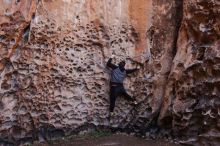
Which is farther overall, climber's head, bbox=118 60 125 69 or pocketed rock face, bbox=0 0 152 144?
climber's head, bbox=118 60 125 69

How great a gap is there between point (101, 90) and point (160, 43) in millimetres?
1628

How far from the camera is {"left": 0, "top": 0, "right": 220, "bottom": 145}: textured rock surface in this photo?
7441mm

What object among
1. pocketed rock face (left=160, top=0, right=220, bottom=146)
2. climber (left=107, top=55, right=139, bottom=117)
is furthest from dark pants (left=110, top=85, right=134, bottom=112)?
pocketed rock face (left=160, top=0, right=220, bottom=146)

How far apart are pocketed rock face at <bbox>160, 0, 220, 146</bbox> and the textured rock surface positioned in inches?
0.7

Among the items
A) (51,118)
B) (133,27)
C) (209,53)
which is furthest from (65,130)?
(209,53)

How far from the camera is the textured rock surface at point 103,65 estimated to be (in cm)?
744

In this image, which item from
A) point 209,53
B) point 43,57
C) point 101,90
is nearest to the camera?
point 209,53

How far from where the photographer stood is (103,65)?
27.5 feet

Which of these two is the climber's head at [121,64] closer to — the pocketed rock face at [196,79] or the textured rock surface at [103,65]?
the textured rock surface at [103,65]

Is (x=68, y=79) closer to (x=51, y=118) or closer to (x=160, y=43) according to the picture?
(x=51, y=118)

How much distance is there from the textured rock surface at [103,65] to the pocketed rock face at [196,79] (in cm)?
2

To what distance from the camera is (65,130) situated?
807 cm

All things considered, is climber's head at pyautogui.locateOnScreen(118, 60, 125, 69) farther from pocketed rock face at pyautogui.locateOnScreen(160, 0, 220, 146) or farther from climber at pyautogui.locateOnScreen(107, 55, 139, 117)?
pocketed rock face at pyautogui.locateOnScreen(160, 0, 220, 146)

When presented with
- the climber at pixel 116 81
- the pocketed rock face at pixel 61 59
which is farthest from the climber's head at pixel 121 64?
the pocketed rock face at pixel 61 59
